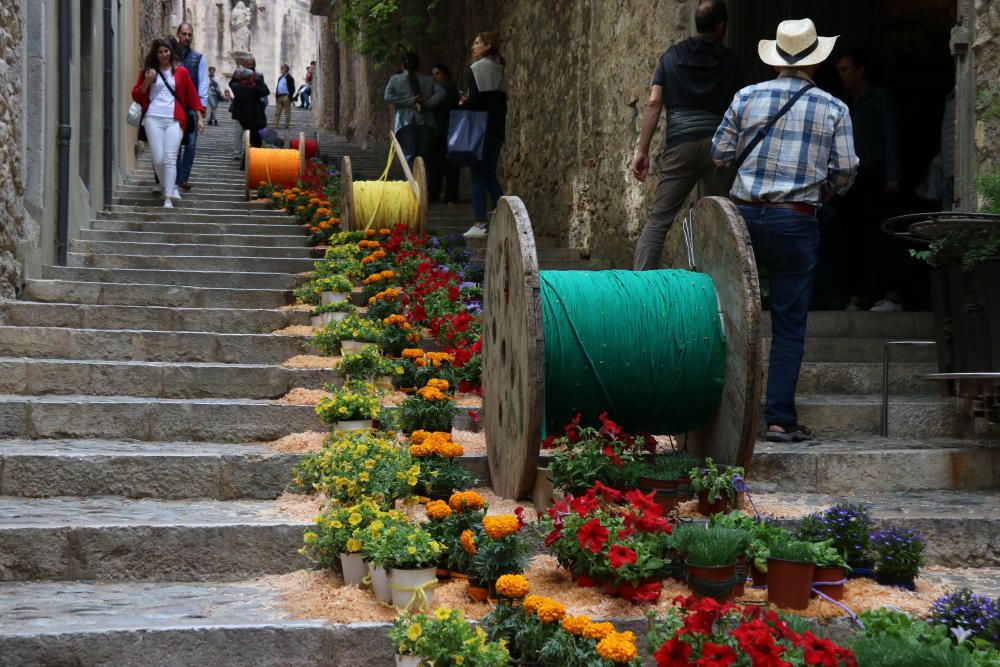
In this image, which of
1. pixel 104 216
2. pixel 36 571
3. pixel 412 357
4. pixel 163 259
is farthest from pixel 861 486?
pixel 104 216

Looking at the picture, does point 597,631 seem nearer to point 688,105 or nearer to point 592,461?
point 592,461

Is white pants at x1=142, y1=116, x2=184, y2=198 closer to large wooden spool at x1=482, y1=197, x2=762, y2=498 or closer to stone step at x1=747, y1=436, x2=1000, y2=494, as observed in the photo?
large wooden spool at x1=482, y1=197, x2=762, y2=498

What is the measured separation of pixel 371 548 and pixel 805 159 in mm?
2764

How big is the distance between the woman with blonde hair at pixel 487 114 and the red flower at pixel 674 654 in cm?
863

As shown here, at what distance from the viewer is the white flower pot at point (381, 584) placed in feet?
13.2

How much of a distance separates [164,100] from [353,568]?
373 inches

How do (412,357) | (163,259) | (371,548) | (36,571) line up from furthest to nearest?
(163,259) → (412,357) → (36,571) → (371,548)

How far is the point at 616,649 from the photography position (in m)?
3.18

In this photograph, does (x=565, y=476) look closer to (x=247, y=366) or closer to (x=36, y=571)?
(x=36, y=571)

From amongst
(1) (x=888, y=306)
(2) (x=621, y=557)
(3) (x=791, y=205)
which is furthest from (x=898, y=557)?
(1) (x=888, y=306)

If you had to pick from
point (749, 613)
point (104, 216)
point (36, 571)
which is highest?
point (104, 216)

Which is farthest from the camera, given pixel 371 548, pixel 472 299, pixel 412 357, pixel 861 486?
pixel 472 299

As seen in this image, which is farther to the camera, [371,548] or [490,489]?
[490,489]

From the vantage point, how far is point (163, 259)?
1010 centimetres
